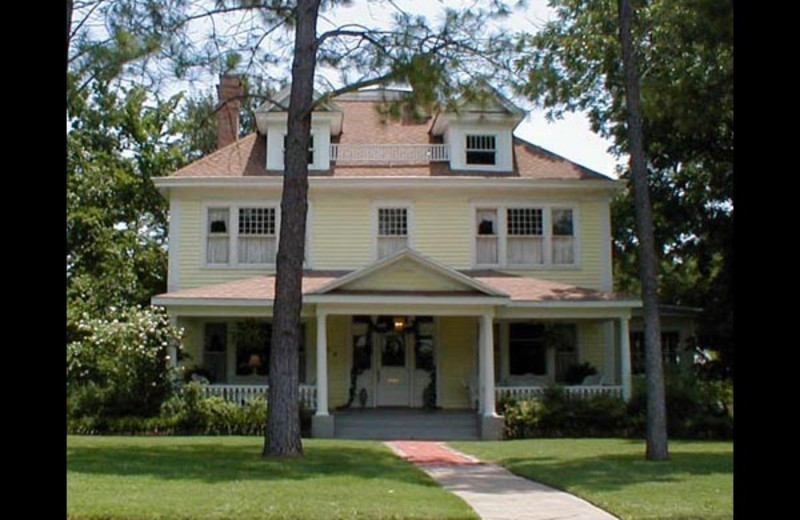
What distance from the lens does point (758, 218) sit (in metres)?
1.86

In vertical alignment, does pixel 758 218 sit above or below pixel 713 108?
below

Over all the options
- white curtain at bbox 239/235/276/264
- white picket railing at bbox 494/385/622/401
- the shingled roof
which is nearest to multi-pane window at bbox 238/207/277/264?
white curtain at bbox 239/235/276/264

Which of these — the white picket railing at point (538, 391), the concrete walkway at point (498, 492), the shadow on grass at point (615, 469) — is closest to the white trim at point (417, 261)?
the white picket railing at point (538, 391)

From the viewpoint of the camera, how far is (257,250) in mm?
24609

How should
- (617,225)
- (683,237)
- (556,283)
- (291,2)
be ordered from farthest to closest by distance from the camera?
(617,225) < (683,237) < (556,283) < (291,2)

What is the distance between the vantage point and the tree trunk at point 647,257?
589 inches

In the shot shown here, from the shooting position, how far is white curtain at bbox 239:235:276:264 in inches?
968

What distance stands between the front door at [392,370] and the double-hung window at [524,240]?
3.00 meters

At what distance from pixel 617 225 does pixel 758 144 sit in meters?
29.4

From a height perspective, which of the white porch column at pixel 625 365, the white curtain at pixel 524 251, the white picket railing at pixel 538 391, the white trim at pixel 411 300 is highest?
the white curtain at pixel 524 251

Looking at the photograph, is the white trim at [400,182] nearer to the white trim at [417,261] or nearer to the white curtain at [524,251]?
the white curtain at [524,251]

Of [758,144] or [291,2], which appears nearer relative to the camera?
[758,144]

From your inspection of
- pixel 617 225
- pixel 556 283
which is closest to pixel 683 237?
pixel 617 225
